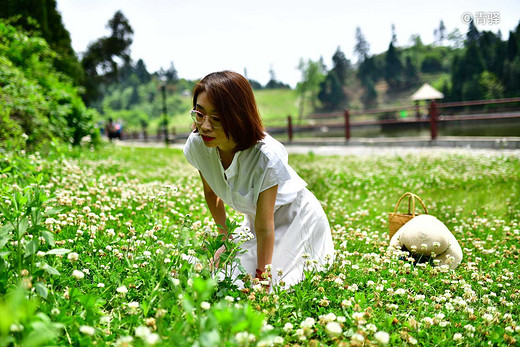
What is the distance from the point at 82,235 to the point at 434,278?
87.5 inches

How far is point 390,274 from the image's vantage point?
2441mm

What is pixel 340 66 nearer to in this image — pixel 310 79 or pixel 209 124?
pixel 310 79

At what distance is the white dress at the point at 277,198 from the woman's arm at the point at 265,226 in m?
0.05

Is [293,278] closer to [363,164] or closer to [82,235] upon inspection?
[82,235]

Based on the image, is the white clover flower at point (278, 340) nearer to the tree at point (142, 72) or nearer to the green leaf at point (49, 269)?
the green leaf at point (49, 269)

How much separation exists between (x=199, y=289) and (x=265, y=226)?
121 cm

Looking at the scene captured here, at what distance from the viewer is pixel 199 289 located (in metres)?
1.00

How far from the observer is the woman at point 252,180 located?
82.4 inches

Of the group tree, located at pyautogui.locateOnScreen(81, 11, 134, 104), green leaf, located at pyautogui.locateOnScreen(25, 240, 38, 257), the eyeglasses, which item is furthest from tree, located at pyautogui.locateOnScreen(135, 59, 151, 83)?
green leaf, located at pyautogui.locateOnScreen(25, 240, 38, 257)

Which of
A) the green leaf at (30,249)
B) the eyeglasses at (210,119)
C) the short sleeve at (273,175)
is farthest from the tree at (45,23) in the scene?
the green leaf at (30,249)

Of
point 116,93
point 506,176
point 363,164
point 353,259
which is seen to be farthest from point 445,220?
point 116,93

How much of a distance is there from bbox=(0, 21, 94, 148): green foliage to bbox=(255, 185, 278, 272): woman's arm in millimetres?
4487

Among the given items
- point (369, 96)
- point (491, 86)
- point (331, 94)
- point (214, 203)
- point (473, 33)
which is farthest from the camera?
point (331, 94)

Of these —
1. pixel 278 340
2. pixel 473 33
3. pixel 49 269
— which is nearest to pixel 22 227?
pixel 49 269
